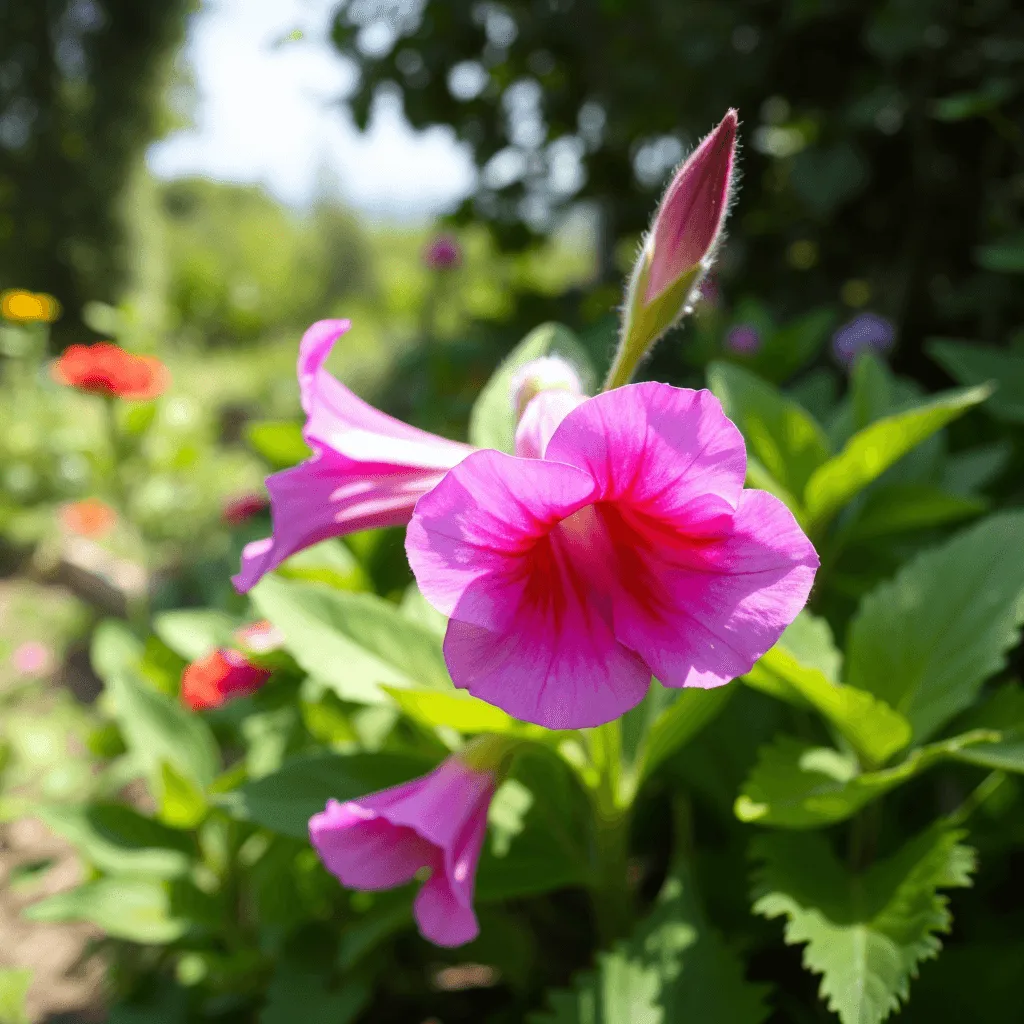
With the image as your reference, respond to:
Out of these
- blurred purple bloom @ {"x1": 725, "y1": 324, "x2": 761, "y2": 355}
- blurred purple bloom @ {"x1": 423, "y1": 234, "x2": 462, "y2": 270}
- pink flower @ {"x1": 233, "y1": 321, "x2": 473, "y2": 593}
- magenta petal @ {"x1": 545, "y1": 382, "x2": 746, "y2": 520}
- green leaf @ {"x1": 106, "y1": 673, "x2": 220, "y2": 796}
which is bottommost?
green leaf @ {"x1": 106, "y1": 673, "x2": 220, "y2": 796}

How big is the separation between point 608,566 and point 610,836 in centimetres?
42

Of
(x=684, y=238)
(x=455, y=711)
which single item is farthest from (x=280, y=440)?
(x=684, y=238)

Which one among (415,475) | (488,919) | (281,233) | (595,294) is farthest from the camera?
(281,233)

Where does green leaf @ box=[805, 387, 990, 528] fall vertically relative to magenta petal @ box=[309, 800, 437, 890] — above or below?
above

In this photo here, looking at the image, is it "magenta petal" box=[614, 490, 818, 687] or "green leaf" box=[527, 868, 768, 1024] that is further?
"green leaf" box=[527, 868, 768, 1024]

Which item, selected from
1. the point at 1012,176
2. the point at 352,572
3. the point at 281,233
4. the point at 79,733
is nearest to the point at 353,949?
the point at 352,572

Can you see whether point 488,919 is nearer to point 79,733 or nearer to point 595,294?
point 595,294

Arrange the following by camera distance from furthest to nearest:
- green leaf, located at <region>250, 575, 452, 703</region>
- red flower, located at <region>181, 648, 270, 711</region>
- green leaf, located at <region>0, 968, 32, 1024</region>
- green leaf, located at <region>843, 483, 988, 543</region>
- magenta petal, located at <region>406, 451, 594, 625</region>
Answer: green leaf, located at <region>0, 968, 32, 1024</region> → red flower, located at <region>181, 648, 270, 711</region> → green leaf, located at <region>843, 483, 988, 543</region> → green leaf, located at <region>250, 575, 452, 703</region> → magenta petal, located at <region>406, 451, 594, 625</region>

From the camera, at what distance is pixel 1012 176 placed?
1995 mm

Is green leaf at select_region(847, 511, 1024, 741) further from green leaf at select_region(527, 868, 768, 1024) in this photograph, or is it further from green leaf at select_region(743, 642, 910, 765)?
green leaf at select_region(527, 868, 768, 1024)

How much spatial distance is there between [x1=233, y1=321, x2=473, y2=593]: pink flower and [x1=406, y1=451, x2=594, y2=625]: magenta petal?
0.56 feet

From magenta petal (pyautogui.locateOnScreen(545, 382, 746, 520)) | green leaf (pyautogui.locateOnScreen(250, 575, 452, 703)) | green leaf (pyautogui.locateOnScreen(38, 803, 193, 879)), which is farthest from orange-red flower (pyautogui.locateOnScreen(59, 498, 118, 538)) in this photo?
magenta petal (pyautogui.locateOnScreen(545, 382, 746, 520))

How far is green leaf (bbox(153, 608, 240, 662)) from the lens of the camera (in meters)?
1.38

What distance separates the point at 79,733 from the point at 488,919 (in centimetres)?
229
